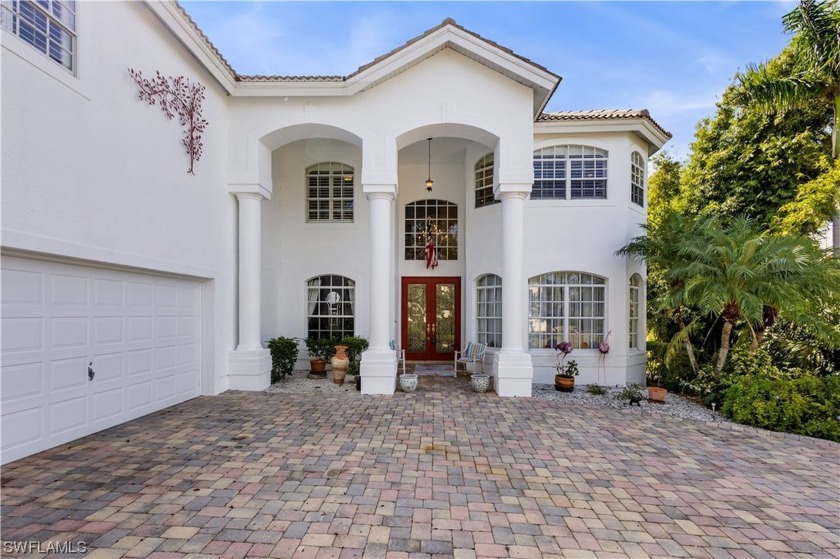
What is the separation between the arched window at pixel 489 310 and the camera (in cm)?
951

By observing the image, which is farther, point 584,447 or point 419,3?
point 419,3

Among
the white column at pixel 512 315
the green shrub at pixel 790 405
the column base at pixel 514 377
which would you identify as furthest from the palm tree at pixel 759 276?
the column base at pixel 514 377

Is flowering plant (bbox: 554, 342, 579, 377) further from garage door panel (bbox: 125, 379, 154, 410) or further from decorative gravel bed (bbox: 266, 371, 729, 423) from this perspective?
garage door panel (bbox: 125, 379, 154, 410)

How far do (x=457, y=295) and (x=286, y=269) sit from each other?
4.85 m

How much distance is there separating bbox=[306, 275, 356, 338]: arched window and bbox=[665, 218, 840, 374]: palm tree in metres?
7.72

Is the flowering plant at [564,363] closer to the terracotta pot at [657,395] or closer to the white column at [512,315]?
the white column at [512,315]

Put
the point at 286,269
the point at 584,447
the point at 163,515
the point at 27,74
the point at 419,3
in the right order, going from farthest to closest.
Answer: the point at 286,269 < the point at 419,3 < the point at 584,447 < the point at 27,74 < the point at 163,515

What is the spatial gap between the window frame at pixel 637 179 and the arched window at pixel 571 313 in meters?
2.46

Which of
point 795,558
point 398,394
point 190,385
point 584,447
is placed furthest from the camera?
point 398,394

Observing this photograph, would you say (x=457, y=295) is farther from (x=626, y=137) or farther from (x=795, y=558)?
(x=795, y=558)

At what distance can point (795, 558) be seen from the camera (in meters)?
2.90

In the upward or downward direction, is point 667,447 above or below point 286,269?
below

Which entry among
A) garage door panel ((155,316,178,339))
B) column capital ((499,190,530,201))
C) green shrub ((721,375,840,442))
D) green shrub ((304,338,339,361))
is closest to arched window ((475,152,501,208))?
column capital ((499,190,530,201))

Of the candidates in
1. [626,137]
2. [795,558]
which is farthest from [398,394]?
[626,137]
